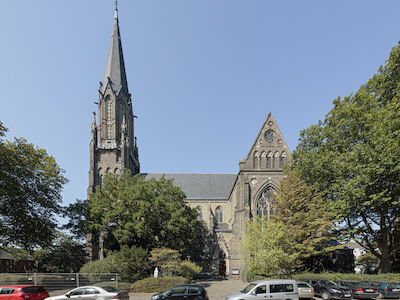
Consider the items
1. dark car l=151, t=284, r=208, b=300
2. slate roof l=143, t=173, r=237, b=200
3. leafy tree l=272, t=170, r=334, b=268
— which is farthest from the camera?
slate roof l=143, t=173, r=237, b=200

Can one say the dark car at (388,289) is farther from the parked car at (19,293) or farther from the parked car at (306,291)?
the parked car at (19,293)

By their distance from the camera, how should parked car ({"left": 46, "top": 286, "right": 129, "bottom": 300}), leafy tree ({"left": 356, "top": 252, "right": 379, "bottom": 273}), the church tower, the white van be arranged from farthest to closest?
1. the church tower
2. leafy tree ({"left": 356, "top": 252, "right": 379, "bottom": 273})
3. parked car ({"left": 46, "top": 286, "right": 129, "bottom": 300})
4. the white van

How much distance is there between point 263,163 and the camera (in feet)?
117

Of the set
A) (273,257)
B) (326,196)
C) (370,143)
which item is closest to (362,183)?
(370,143)

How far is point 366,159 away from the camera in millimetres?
19188

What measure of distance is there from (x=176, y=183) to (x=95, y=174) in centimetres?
1585

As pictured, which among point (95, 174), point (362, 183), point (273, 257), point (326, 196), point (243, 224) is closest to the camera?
point (362, 183)

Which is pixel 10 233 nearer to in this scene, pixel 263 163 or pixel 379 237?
pixel 263 163

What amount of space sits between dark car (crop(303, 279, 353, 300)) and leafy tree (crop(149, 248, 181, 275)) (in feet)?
38.9

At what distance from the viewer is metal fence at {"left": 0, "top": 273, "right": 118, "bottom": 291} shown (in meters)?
17.3

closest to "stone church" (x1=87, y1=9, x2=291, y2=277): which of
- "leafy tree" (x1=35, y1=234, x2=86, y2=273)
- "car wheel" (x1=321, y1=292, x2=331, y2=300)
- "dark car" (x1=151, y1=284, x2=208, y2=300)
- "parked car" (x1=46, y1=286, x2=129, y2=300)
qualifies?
Answer: "leafy tree" (x1=35, y1=234, x2=86, y2=273)

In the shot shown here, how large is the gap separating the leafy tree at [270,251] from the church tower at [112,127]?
1022 inches

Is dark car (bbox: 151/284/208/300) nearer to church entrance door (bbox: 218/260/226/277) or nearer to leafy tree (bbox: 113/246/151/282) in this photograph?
leafy tree (bbox: 113/246/151/282)

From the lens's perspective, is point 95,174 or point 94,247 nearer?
point 94,247
